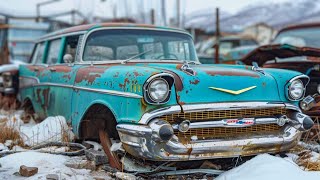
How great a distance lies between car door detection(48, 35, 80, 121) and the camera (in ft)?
14.6

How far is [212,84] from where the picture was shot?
11.5 ft

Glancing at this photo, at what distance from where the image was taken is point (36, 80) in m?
5.55

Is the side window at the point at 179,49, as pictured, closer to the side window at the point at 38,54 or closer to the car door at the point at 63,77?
the car door at the point at 63,77

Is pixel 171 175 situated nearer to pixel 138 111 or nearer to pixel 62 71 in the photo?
pixel 138 111

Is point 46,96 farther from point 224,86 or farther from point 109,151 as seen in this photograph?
point 224,86

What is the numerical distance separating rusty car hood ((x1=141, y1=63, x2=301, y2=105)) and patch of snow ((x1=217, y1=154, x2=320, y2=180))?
20.4 inches

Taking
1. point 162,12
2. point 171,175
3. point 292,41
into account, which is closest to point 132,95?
point 171,175

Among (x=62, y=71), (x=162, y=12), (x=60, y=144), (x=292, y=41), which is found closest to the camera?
(x=60, y=144)

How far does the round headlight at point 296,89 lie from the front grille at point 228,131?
12.7 inches

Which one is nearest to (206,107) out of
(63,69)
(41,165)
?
(41,165)

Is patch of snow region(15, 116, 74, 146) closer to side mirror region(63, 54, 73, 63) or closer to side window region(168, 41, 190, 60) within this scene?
side mirror region(63, 54, 73, 63)

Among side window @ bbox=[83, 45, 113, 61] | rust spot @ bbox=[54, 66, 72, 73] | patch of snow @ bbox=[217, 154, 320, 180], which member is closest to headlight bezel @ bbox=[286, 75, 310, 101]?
patch of snow @ bbox=[217, 154, 320, 180]

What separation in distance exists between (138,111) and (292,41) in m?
4.69

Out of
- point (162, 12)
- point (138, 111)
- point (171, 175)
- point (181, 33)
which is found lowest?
point (171, 175)
